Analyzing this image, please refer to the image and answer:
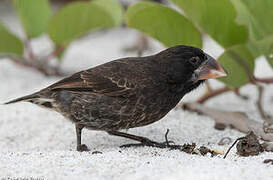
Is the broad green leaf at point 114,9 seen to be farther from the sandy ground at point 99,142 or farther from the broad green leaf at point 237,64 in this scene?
the broad green leaf at point 237,64

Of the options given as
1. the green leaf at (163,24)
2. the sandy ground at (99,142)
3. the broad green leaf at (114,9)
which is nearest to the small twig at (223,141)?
the sandy ground at (99,142)

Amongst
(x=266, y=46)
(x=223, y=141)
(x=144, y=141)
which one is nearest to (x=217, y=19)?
(x=266, y=46)

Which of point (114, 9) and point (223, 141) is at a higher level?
point (114, 9)

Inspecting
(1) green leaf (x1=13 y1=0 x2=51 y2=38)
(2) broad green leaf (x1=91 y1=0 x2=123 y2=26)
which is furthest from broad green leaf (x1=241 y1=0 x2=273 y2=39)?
(1) green leaf (x1=13 y1=0 x2=51 y2=38)

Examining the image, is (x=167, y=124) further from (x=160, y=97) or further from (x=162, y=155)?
(x=162, y=155)

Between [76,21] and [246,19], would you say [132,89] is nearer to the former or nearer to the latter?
[246,19]
